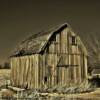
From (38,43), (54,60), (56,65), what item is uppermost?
(38,43)

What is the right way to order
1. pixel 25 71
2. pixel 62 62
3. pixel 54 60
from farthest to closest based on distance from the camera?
pixel 25 71, pixel 62 62, pixel 54 60

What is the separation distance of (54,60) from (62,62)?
0.94 m

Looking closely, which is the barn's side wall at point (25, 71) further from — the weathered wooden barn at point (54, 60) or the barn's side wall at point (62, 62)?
the barn's side wall at point (62, 62)

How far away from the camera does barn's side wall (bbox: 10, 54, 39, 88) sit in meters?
32.6

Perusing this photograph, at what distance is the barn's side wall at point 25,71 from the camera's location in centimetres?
3263

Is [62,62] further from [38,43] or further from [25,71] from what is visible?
[25,71]

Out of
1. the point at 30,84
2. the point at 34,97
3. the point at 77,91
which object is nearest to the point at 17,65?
the point at 30,84

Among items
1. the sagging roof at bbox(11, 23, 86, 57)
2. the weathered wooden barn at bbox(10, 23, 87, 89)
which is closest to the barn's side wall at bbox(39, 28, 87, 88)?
the weathered wooden barn at bbox(10, 23, 87, 89)

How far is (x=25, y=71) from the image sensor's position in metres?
34.9

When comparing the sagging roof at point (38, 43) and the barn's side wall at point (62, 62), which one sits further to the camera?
the barn's side wall at point (62, 62)

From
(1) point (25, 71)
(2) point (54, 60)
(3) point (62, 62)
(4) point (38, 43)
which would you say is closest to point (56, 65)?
(2) point (54, 60)

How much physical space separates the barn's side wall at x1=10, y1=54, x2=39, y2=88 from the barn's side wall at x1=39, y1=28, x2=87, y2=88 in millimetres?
592

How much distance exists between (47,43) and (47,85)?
13.1ft

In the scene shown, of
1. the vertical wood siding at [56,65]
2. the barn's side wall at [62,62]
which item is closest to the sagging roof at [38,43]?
the vertical wood siding at [56,65]
